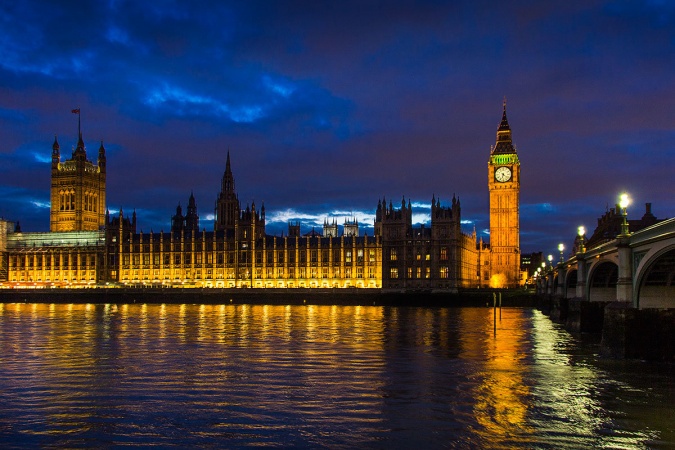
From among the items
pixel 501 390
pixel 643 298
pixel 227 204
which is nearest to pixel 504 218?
pixel 227 204

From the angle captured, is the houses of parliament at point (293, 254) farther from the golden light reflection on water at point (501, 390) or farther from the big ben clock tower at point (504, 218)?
the golden light reflection on water at point (501, 390)

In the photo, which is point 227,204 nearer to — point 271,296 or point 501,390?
point 271,296

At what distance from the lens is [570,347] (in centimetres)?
4947

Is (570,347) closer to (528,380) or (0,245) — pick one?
(528,380)

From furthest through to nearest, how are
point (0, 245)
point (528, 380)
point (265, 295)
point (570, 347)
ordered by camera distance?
point (0, 245) → point (265, 295) → point (570, 347) → point (528, 380)

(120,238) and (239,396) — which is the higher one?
(120,238)

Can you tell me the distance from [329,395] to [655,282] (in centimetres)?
2262

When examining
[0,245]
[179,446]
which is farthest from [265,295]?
[179,446]

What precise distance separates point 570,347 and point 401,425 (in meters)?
29.1

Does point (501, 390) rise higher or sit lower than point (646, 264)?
lower

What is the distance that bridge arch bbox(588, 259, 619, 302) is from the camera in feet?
191

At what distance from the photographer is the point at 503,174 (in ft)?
562

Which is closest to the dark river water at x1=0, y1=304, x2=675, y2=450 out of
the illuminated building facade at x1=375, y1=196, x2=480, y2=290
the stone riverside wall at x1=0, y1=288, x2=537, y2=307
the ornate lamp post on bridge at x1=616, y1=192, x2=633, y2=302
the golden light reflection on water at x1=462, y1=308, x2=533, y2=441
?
the golden light reflection on water at x1=462, y1=308, x2=533, y2=441

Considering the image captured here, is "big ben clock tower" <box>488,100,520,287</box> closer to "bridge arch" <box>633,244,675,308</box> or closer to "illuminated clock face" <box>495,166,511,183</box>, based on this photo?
"illuminated clock face" <box>495,166,511,183</box>
